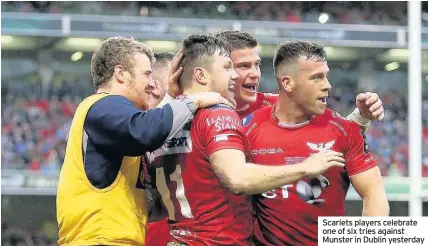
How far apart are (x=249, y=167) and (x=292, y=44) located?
31.9 inches

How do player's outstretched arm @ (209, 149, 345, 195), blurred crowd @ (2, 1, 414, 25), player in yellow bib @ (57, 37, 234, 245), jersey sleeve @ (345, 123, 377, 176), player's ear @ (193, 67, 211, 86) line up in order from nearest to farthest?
player's outstretched arm @ (209, 149, 345, 195) < player in yellow bib @ (57, 37, 234, 245) < player's ear @ (193, 67, 211, 86) < jersey sleeve @ (345, 123, 377, 176) < blurred crowd @ (2, 1, 414, 25)

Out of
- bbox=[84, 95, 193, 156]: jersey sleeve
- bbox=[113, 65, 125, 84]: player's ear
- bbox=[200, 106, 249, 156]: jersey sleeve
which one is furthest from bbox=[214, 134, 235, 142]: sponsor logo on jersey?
bbox=[113, 65, 125, 84]: player's ear

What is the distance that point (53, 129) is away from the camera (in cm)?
1664

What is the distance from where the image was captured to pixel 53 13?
57.1 feet

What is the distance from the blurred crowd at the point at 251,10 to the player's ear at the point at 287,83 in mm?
14259

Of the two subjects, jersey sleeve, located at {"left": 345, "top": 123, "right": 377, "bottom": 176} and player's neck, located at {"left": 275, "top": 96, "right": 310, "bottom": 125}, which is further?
player's neck, located at {"left": 275, "top": 96, "right": 310, "bottom": 125}

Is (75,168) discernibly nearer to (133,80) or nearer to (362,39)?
(133,80)

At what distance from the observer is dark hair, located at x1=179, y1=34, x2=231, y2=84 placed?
9.66ft

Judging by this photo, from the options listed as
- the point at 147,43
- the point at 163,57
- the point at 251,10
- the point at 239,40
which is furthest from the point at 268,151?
the point at 251,10

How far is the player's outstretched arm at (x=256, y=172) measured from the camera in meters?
2.69

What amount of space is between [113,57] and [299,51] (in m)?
0.71

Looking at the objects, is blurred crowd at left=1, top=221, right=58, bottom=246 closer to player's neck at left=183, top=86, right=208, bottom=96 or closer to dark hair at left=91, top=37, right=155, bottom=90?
dark hair at left=91, top=37, right=155, bottom=90

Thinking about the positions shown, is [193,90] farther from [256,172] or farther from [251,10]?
[251,10]
